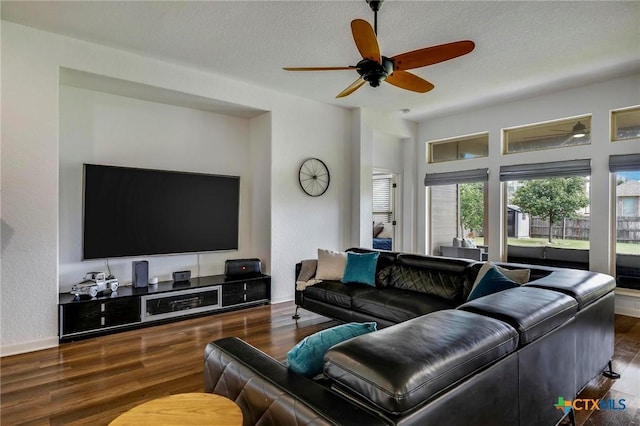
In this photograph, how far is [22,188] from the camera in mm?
3141

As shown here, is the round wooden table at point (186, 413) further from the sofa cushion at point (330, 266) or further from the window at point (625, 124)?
the window at point (625, 124)

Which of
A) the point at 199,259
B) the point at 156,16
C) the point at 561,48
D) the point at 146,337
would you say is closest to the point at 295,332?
the point at 146,337

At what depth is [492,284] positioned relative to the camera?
2.68 meters

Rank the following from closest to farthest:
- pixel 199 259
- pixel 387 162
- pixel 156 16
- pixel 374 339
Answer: pixel 374 339, pixel 156 16, pixel 199 259, pixel 387 162

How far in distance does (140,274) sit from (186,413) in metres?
3.18

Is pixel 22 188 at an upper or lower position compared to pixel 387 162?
lower

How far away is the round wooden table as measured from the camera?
1.20 meters

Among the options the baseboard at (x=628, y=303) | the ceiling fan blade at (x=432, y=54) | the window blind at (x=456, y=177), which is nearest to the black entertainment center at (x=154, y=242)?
the ceiling fan blade at (x=432, y=54)

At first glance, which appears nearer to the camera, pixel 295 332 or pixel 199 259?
pixel 295 332

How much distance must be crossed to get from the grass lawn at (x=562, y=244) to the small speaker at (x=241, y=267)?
11.8 feet

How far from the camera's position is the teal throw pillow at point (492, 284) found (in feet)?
8.63

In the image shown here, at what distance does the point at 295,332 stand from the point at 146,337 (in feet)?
4.89

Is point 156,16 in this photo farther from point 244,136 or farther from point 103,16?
point 244,136

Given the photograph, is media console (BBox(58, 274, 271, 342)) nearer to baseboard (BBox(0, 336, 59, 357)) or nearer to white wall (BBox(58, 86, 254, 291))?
baseboard (BBox(0, 336, 59, 357))
